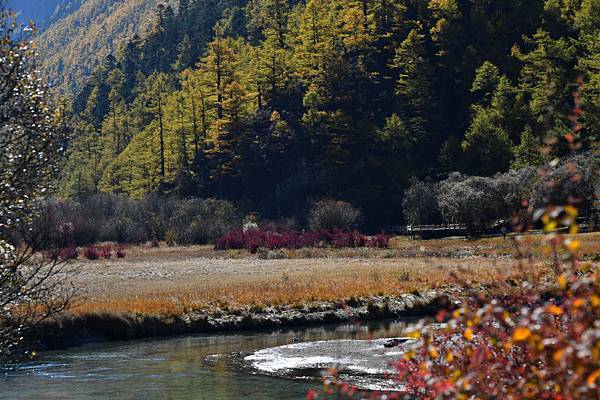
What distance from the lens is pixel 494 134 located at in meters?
95.7

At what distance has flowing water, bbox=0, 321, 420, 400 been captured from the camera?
2334 centimetres

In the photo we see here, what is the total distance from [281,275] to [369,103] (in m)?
67.0

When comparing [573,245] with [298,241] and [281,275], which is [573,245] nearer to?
[281,275]

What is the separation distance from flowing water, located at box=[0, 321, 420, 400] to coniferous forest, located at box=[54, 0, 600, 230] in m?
63.7

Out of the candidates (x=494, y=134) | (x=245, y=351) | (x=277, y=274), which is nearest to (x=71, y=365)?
(x=245, y=351)

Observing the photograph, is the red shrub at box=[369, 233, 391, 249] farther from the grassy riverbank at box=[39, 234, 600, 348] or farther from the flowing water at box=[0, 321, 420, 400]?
the flowing water at box=[0, 321, 420, 400]

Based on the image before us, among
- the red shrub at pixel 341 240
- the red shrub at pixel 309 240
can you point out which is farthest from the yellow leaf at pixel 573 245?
the red shrub at pixel 309 240

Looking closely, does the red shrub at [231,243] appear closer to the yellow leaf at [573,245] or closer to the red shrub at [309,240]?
the red shrub at [309,240]

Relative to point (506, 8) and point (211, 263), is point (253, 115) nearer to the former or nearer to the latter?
point (506, 8)

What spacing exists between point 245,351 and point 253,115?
87.0 m

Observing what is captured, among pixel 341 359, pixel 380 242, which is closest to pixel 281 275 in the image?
pixel 341 359

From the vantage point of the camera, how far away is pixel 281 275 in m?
50.3

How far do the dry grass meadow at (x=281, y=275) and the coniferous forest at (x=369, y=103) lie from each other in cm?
2944

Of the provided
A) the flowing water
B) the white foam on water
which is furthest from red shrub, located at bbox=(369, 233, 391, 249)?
the white foam on water
